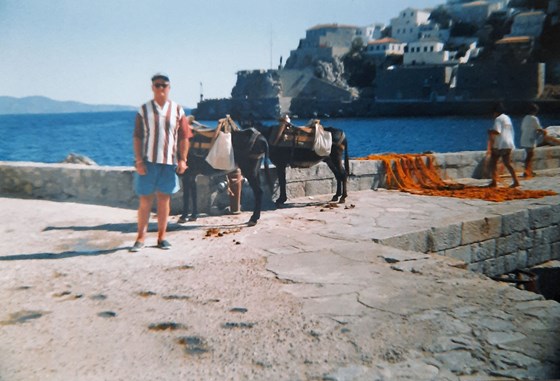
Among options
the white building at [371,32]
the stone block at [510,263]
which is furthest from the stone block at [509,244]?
the white building at [371,32]

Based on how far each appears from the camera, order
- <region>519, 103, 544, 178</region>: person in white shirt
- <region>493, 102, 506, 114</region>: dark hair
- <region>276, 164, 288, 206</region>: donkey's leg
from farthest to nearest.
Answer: <region>519, 103, 544, 178</region>: person in white shirt < <region>493, 102, 506, 114</region>: dark hair < <region>276, 164, 288, 206</region>: donkey's leg

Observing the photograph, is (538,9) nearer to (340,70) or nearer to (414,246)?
(340,70)

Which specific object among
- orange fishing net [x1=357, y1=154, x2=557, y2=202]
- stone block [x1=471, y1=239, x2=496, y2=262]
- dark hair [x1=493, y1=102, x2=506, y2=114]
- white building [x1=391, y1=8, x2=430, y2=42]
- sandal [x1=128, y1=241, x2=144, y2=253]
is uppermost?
white building [x1=391, y1=8, x2=430, y2=42]

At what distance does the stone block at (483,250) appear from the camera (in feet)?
23.9

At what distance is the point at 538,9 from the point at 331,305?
76135mm

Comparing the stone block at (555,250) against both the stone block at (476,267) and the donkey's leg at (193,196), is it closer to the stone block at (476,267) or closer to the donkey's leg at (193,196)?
the stone block at (476,267)

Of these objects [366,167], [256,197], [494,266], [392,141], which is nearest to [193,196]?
[256,197]

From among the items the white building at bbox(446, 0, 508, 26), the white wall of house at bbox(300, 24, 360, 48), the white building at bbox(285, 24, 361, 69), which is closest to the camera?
the white building at bbox(446, 0, 508, 26)

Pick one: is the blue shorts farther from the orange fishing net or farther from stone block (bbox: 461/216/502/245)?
the orange fishing net

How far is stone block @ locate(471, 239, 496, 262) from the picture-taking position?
23.9 ft

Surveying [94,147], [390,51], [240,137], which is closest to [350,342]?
[240,137]

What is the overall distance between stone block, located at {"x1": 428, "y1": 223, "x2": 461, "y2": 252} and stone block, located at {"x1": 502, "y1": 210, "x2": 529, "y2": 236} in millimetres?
1140

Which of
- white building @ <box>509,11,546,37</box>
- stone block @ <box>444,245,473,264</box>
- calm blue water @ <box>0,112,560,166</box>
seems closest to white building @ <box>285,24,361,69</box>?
calm blue water @ <box>0,112,560,166</box>

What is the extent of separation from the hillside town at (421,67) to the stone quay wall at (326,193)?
186 feet
